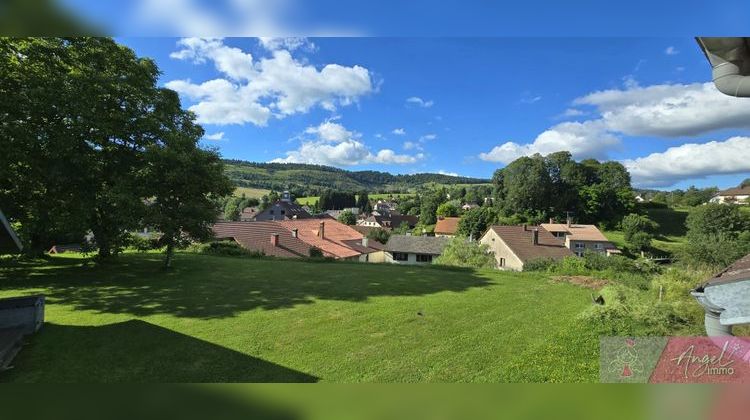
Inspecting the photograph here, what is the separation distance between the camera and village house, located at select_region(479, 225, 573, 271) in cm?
620

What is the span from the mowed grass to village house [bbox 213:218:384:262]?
→ 7003 millimetres

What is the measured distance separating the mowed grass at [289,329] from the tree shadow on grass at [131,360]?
0.05 ft

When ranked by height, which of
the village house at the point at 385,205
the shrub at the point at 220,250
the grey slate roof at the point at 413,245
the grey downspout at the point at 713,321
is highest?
the village house at the point at 385,205

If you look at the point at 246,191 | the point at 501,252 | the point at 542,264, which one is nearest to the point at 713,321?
the point at 542,264

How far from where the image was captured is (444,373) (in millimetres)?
3240

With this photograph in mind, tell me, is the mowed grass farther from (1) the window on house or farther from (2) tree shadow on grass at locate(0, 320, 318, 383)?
(1) the window on house

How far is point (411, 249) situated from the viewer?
2478 cm

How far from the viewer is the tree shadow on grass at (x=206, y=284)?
4.99 meters

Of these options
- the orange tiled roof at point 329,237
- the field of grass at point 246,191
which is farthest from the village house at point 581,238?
the orange tiled roof at point 329,237

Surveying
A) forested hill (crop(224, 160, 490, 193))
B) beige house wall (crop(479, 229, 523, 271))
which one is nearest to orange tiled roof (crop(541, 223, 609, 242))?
forested hill (crop(224, 160, 490, 193))

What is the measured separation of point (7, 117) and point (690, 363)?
27.9ft

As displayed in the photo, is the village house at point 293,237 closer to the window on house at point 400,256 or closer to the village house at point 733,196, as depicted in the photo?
the window on house at point 400,256

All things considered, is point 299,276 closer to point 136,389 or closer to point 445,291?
point 445,291

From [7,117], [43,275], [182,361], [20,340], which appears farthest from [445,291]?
[7,117]
